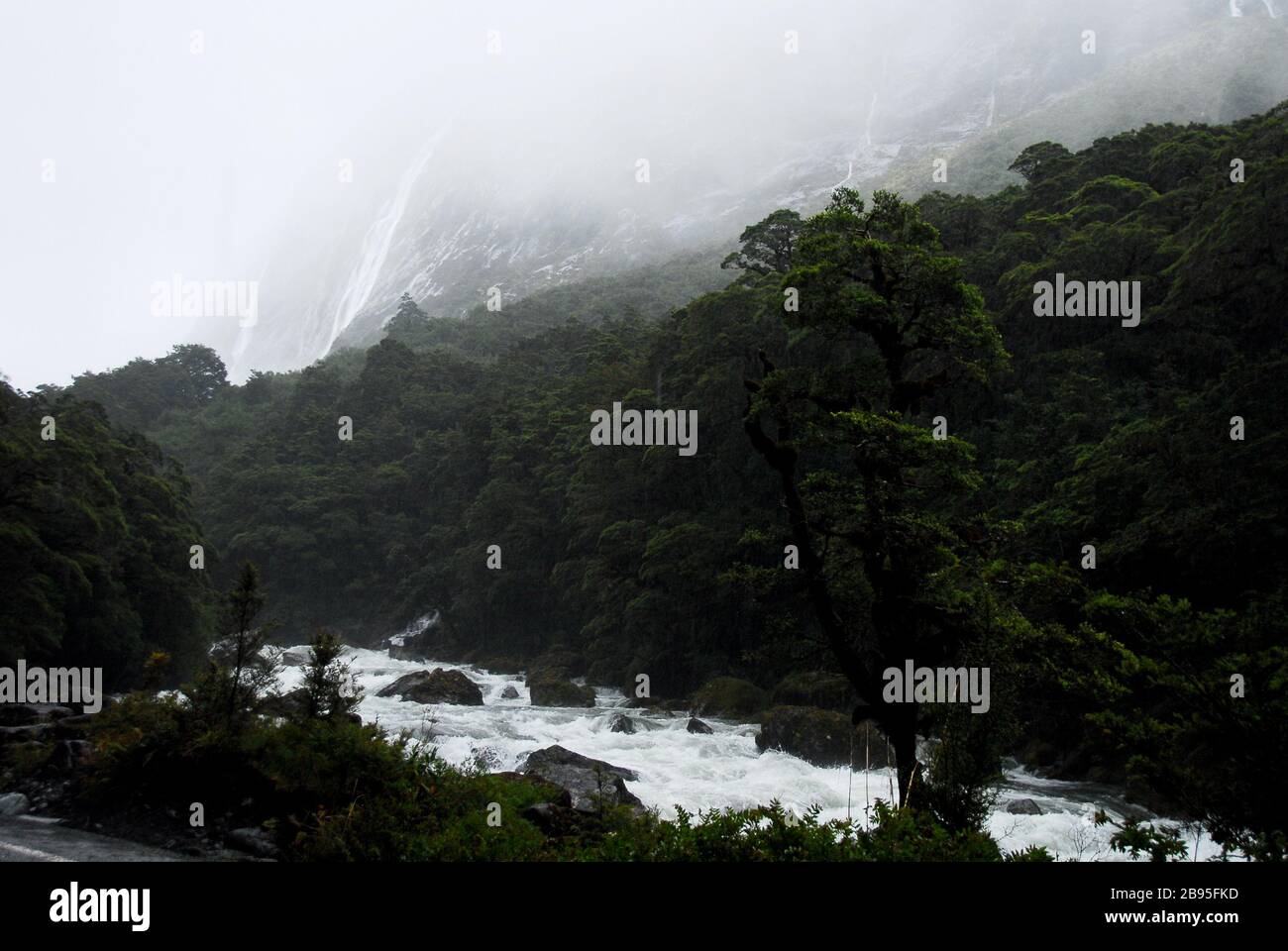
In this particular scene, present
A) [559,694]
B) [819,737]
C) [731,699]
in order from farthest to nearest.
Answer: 1. [559,694]
2. [731,699]
3. [819,737]

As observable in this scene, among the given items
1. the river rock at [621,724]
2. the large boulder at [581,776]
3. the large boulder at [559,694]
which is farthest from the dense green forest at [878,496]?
the river rock at [621,724]

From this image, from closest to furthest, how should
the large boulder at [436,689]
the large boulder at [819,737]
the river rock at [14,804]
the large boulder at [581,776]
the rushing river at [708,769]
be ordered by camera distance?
the river rock at [14,804], the large boulder at [581,776], the rushing river at [708,769], the large boulder at [819,737], the large boulder at [436,689]

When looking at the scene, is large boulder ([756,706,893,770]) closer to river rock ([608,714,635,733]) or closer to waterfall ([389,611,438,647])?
river rock ([608,714,635,733])

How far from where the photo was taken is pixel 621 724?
2294 centimetres

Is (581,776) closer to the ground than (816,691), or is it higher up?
higher up

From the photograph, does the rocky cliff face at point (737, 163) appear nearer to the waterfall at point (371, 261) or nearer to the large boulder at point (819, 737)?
the waterfall at point (371, 261)

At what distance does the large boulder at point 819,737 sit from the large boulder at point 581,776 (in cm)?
398

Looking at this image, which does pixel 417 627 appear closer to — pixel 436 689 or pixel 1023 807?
pixel 436 689

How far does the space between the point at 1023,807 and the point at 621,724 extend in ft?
35.8

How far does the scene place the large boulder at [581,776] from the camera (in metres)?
13.3

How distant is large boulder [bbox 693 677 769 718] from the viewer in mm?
26172

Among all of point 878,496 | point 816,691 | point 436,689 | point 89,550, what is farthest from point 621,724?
point 89,550

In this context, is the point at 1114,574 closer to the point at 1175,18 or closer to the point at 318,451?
the point at 318,451
